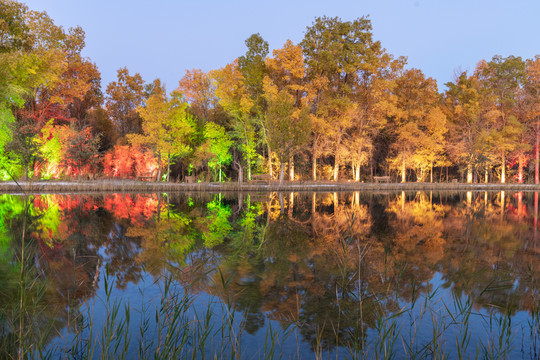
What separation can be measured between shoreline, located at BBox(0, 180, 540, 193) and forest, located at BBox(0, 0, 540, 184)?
1771 mm

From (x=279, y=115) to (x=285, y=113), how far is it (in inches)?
27.2

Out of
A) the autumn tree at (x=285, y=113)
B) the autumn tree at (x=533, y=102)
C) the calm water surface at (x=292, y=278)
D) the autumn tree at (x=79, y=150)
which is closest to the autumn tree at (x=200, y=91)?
the autumn tree at (x=285, y=113)

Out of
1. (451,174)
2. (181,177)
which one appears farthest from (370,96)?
(181,177)

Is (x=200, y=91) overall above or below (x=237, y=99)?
above

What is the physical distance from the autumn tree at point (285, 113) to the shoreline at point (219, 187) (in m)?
2.77

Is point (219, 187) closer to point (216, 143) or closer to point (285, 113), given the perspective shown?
point (285, 113)

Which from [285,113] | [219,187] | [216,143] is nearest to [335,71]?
[285,113]

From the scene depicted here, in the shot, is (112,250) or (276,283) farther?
(112,250)

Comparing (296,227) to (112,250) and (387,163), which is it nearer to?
(112,250)

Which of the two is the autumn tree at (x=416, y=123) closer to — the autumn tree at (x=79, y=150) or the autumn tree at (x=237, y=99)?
the autumn tree at (x=237, y=99)


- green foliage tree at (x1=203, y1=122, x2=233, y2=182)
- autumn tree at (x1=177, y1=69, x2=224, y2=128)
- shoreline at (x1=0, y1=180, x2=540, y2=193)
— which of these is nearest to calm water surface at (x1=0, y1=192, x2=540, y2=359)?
shoreline at (x1=0, y1=180, x2=540, y2=193)

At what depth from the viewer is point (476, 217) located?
16.3 metres

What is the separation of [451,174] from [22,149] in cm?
5141

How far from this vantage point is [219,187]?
29625 millimetres
